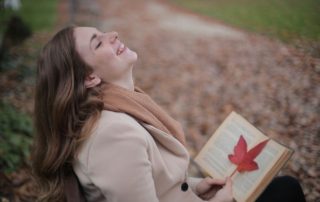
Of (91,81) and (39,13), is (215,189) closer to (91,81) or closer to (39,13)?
(91,81)

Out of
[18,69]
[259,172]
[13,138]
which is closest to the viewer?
[259,172]

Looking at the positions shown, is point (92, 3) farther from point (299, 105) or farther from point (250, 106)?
point (299, 105)

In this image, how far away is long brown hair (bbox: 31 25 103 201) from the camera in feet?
5.38

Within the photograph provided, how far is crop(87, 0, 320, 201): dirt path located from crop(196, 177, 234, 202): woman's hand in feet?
2.06

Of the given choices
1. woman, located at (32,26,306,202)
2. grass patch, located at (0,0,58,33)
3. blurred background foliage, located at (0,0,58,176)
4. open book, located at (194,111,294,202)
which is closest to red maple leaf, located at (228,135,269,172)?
open book, located at (194,111,294,202)

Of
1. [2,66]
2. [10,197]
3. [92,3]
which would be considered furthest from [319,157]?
[92,3]

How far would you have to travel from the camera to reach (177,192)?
1790 mm

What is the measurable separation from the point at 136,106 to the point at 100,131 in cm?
25

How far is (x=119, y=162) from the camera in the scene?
147 centimetres

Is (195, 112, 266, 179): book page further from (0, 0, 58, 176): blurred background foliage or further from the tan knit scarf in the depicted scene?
(0, 0, 58, 176): blurred background foliage

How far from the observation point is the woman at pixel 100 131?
149 cm

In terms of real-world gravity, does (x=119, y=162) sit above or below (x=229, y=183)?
above

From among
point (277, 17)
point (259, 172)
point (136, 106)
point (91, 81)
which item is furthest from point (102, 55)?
point (277, 17)

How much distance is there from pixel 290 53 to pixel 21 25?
469 cm
